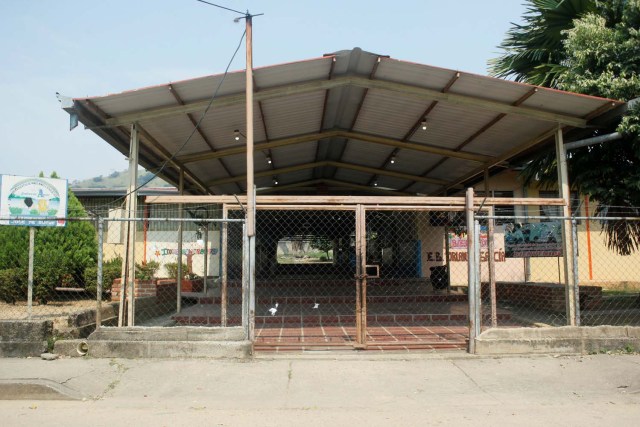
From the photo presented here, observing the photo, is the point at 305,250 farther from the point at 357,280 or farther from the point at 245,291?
the point at 245,291

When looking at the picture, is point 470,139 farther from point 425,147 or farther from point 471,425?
point 471,425

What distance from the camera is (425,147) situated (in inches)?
448

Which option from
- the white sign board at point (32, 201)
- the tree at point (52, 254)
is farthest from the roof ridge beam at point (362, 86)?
the tree at point (52, 254)

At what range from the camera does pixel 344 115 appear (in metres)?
10.0

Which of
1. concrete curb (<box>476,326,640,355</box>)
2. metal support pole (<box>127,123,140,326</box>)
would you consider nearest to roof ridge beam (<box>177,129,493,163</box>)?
metal support pole (<box>127,123,140,326</box>)

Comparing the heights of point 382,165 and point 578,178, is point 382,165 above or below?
above

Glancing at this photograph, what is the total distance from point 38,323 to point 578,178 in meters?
9.53

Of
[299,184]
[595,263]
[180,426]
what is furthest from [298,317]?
[595,263]

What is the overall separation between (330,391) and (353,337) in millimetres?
2488

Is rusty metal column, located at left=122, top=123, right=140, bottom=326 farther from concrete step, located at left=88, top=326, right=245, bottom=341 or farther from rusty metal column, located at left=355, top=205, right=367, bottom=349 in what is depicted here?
rusty metal column, located at left=355, top=205, right=367, bottom=349

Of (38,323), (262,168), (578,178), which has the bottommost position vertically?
(38,323)

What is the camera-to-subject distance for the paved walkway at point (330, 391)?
478cm

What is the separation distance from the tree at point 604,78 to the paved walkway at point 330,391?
3929 mm

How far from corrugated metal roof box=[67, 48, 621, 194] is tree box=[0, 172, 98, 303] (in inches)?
114
